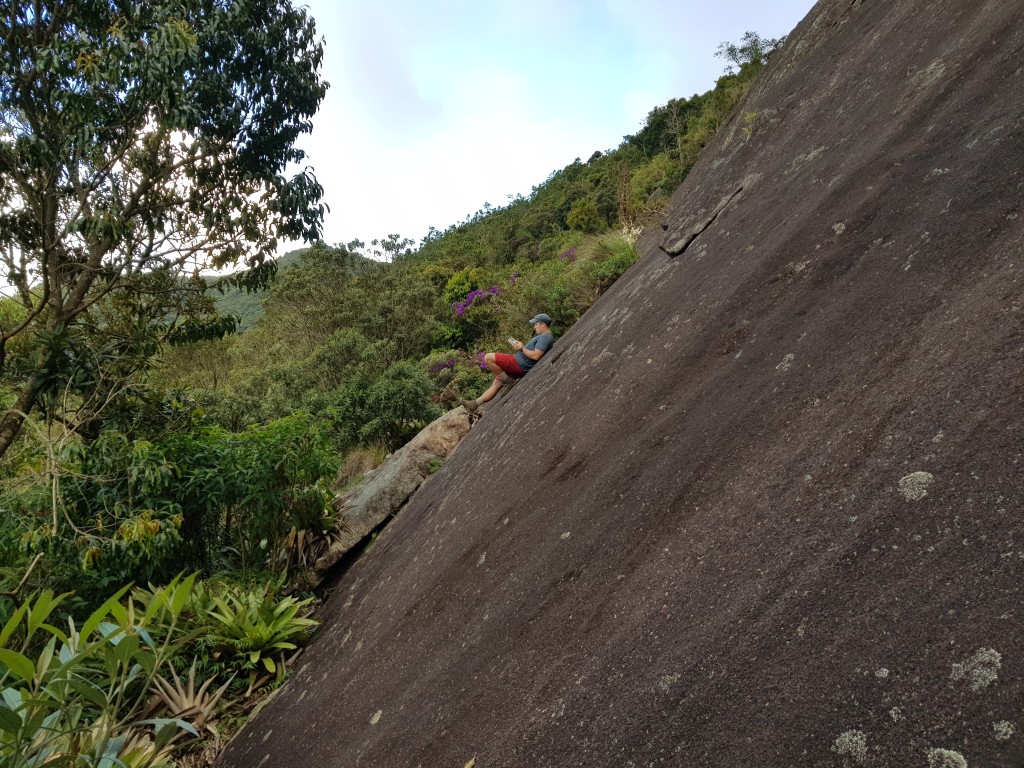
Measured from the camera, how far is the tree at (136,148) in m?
5.93

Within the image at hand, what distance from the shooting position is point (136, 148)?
6.92 metres

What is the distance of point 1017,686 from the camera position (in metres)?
1.08

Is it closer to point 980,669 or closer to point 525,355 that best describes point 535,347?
point 525,355

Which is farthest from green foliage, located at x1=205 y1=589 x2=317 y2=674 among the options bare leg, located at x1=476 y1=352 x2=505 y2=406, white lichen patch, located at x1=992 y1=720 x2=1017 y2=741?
white lichen patch, located at x1=992 y1=720 x2=1017 y2=741

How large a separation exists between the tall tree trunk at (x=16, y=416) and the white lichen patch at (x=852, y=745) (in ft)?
22.5

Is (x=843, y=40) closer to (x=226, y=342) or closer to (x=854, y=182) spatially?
(x=854, y=182)

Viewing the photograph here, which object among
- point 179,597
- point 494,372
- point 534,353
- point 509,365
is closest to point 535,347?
point 534,353

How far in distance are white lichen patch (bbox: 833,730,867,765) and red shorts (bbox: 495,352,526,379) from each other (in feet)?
19.9

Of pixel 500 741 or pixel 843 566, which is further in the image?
pixel 500 741

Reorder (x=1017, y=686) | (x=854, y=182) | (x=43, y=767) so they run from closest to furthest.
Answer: (x=1017, y=686)
(x=43, y=767)
(x=854, y=182)

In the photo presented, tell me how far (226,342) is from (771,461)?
28.3m

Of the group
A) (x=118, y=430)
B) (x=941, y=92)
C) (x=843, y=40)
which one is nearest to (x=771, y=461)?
(x=941, y=92)

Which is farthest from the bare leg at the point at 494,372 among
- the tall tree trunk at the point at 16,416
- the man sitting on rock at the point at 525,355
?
the tall tree trunk at the point at 16,416

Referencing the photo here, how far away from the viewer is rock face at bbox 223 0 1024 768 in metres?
1.32
